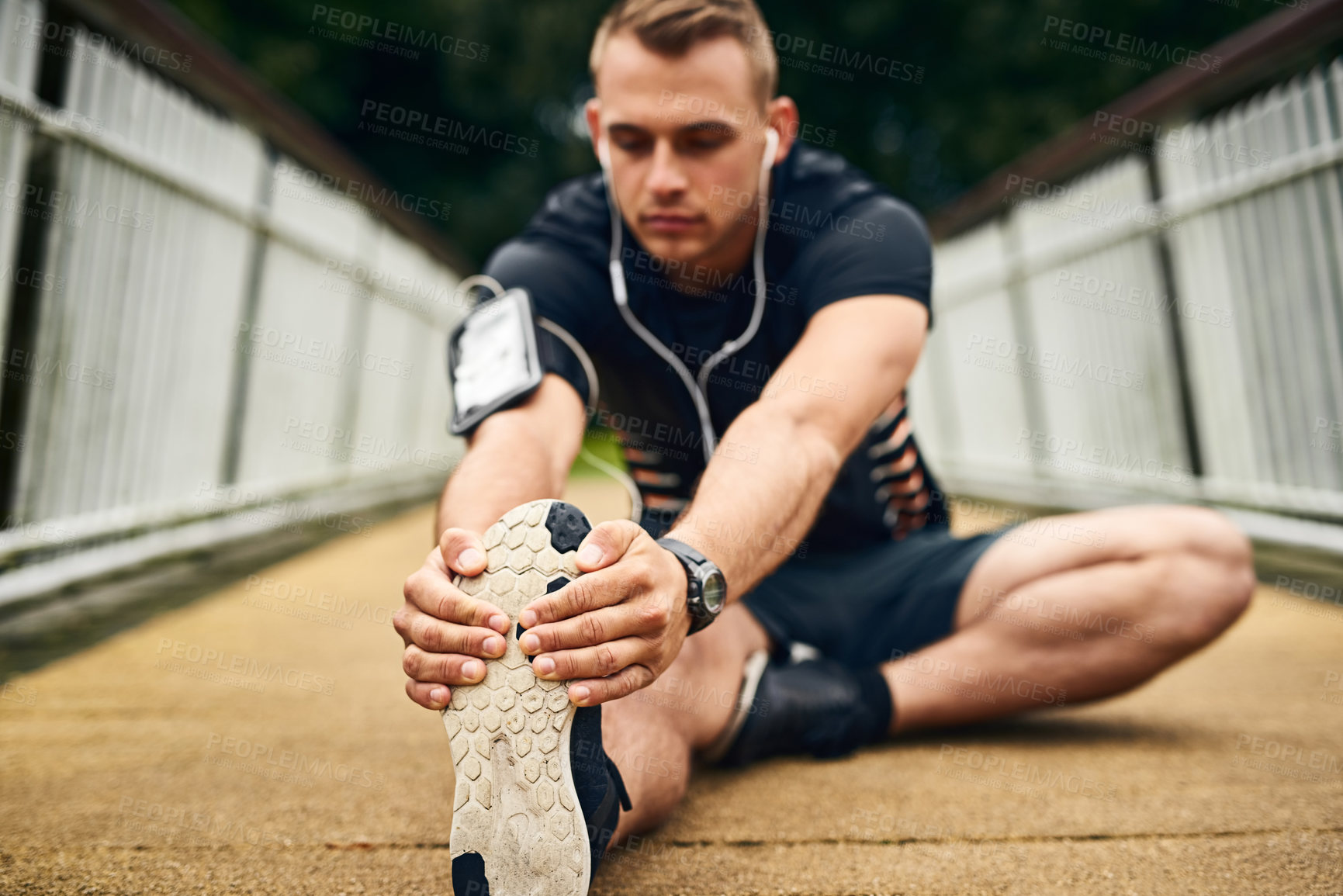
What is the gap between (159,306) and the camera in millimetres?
2867

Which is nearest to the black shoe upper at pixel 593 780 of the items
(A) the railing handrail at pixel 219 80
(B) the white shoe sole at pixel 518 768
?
(B) the white shoe sole at pixel 518 768

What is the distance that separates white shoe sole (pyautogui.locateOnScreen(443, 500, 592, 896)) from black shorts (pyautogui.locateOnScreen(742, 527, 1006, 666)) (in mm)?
760

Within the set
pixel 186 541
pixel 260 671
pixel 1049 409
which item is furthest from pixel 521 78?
pixel 260 671

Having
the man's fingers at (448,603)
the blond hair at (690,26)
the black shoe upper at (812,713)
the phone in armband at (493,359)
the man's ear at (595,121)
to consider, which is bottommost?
the black shoe upper at (812,713)

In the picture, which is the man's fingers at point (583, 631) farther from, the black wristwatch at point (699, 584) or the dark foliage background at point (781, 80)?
the dark foliage background at point (781, 80)

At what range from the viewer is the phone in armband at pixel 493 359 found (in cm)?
140

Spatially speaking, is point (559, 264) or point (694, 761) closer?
point (694, 761)

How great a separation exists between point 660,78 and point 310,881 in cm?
119

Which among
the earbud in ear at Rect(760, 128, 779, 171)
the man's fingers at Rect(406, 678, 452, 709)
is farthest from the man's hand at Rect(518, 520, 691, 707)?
the earbud in ear at Rect(760, 128, 779, 171)

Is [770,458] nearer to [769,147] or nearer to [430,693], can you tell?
[430,693]

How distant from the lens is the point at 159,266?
2855mm

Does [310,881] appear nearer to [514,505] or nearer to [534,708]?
[534,708]

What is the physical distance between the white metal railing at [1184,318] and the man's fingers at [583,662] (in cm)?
271

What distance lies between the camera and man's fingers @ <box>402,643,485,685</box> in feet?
3.05
